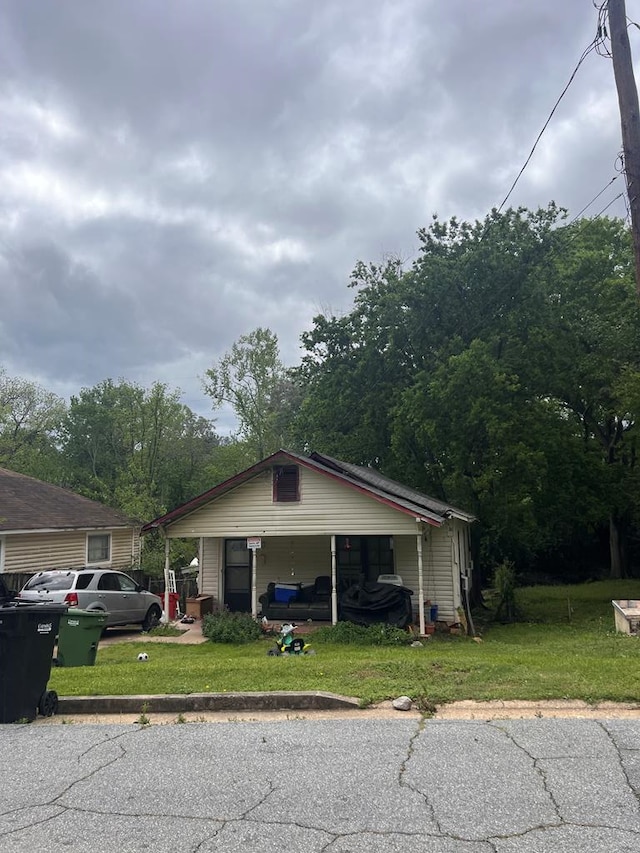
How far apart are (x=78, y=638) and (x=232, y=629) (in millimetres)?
4473

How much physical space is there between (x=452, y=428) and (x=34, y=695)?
546 inches

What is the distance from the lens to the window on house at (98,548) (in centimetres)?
2250

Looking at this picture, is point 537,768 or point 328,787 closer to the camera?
point 328,787

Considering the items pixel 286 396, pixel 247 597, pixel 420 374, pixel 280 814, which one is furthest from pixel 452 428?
pixel 286 396

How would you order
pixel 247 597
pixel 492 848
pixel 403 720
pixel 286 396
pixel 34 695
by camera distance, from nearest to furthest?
pixel 492 848
pixel 403 720
pixel 34 695
pixel 247 597
pixel 286 396

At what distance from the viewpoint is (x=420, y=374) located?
19.4 metres

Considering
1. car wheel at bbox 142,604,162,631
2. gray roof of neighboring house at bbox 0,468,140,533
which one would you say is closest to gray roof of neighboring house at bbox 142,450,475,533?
car wheel at bbox 142,604,162,631

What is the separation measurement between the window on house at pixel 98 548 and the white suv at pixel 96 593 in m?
8.12

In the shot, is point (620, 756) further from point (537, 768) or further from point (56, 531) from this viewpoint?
point (56, 531)

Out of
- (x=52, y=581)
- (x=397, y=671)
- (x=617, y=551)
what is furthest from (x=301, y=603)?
(x=617, y=551)

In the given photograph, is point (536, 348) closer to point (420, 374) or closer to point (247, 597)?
point (420, 374)

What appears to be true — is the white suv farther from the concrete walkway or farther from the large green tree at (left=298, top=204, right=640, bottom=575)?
the large green tree at (left=298, top=204, right=640, bottom=575)

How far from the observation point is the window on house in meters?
22.5

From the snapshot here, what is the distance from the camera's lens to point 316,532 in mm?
14484
